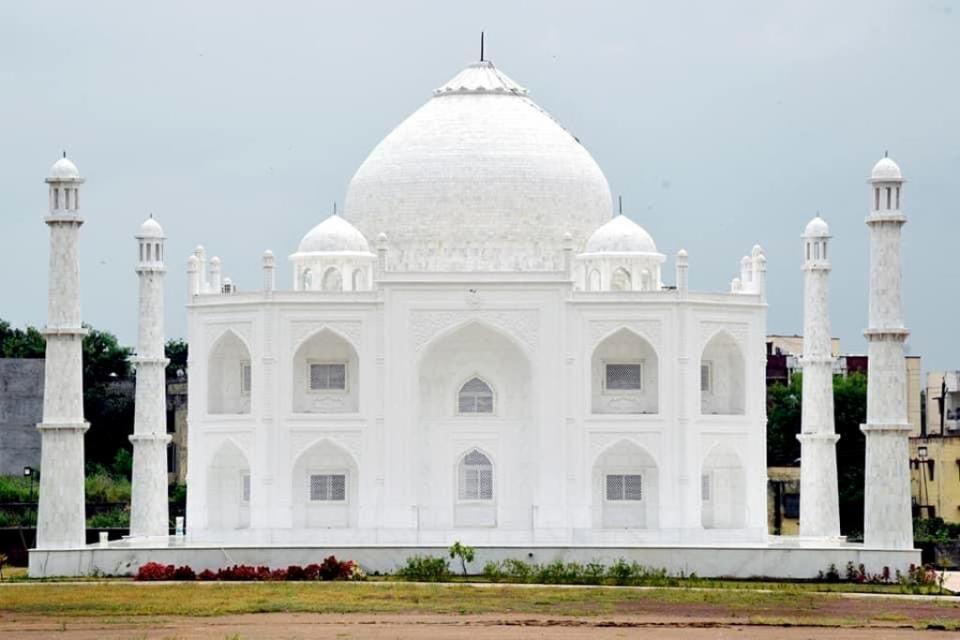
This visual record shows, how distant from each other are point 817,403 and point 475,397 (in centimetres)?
644

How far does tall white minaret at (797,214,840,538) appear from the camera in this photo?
51031 millimetres

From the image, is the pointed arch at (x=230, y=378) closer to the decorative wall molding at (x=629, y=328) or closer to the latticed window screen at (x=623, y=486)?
the decorative wall molding at (x=629, y=328)

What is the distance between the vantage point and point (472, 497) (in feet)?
165

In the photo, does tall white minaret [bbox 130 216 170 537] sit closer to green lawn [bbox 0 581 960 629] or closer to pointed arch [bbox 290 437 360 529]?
pointed arch [bbox 290 437 360 529]

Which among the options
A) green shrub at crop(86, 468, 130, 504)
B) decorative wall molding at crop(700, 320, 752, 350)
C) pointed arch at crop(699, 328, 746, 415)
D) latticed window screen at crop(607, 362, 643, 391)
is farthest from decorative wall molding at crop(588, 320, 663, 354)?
green shrub at crop(86, 468, 130, 504)

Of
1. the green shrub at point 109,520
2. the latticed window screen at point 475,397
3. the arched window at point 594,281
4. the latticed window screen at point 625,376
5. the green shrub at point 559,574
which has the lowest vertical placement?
the green shrub at point 559,574

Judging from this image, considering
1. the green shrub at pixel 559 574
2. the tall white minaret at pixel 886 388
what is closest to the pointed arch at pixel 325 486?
the green shrub at pixel 559 574

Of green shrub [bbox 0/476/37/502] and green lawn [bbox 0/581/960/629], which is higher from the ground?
green shrub [bbox 0/476/37/502]

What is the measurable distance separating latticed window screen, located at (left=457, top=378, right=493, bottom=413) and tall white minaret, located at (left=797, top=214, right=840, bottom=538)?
19.6 feet

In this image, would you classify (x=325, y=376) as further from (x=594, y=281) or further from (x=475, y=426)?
(x=594, y=281)

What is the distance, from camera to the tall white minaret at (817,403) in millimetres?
51031

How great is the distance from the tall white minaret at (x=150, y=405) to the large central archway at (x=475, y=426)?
16.4ft

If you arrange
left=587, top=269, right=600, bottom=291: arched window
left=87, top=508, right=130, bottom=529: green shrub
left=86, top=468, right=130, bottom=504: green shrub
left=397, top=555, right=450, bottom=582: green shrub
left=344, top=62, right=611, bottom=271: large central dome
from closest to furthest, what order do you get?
left=397, top=555, right=450, bottom=582: green shrub
left=587, top=269, right=600, bottom=291: arched window
left=344, top=62, right=611, bottom=271: large central dome
left=87, top=508, right=130, bottom=529: green shrub
left=86, top=468, right=130, bottom=504: green shrub

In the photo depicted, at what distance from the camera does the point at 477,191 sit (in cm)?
5184
